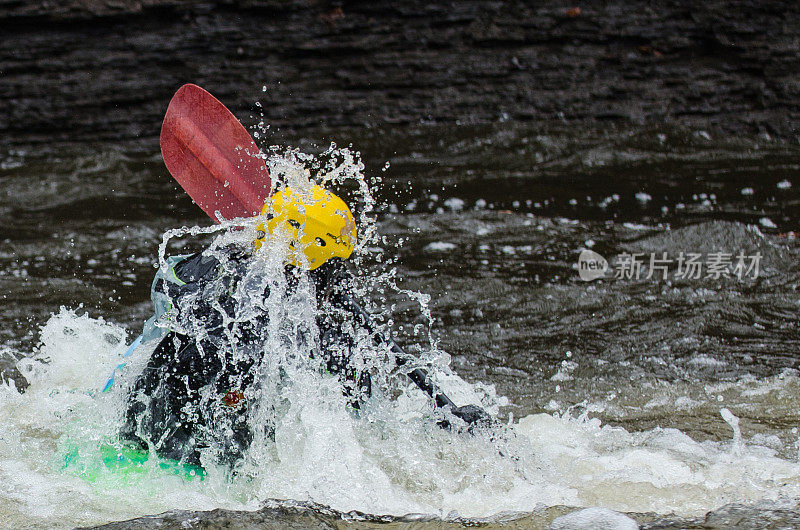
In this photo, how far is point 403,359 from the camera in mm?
2852

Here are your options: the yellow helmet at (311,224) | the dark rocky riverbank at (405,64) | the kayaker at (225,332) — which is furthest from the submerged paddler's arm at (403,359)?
the dark rocky riverbank at (405,64)

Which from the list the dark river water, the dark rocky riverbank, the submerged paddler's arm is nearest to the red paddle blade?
the submerged paddler's arm

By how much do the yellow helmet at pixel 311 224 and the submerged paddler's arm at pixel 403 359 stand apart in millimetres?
139

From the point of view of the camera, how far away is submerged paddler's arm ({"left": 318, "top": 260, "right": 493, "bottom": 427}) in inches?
111

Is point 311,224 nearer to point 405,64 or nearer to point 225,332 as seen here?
point 225,332

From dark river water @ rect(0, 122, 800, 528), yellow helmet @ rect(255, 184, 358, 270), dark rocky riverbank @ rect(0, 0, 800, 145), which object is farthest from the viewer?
dark rocky riverbank @ rect(0, 0, 800, 145)

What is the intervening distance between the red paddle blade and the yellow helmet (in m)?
0.16

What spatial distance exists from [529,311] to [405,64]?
3612 millimetres

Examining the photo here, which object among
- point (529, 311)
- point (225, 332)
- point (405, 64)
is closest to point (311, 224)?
point (225, 332)

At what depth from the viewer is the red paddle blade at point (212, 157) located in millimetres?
2799

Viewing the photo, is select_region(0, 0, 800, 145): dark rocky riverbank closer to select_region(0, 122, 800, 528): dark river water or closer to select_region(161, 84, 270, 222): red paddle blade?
select_region(0, 122, 800, 528): dark river water

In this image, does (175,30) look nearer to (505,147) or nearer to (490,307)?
(505,147)

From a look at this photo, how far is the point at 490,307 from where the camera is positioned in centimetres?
455

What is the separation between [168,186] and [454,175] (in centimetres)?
204
